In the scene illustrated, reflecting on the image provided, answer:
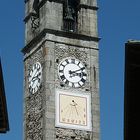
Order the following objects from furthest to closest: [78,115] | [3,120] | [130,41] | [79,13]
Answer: [79,13] → [78,115] → [3,120] → [130,41]

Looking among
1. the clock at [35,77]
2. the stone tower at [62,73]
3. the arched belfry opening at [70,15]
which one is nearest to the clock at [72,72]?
the stone tower at [62,73]

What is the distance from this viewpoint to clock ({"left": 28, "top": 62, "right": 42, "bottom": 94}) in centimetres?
6288

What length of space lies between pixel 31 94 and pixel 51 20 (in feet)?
17.9

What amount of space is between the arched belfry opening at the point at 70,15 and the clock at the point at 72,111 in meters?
5.33

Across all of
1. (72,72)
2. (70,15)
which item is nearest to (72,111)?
(72,72)

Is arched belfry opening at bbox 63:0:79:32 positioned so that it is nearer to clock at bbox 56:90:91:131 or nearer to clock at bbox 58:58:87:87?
clock at bbox 58:58:87:87

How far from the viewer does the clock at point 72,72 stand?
61750 millimetres

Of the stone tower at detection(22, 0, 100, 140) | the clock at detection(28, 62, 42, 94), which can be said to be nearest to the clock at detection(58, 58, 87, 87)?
the stone tower at detection(22, 0, 100, 140)

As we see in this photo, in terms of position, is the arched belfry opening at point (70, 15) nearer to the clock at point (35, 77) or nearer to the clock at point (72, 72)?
the clock at point (72, 72)

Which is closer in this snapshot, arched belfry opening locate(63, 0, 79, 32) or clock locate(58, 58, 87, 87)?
clock locate(58, 58, 87, 87)

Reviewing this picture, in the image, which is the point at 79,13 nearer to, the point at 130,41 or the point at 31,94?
the point at 31,94

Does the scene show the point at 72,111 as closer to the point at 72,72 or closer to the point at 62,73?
the point at 62,73

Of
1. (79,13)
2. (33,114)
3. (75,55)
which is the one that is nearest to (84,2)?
(79,13)

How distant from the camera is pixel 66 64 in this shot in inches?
2448
